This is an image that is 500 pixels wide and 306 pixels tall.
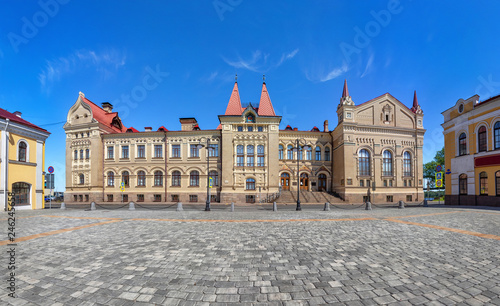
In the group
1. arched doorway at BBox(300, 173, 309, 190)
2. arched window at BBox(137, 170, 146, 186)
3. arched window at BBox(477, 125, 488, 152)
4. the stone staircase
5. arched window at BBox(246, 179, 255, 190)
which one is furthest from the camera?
arched doorway at BBox(300, 173, 309, 190)

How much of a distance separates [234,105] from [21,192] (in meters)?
24.5

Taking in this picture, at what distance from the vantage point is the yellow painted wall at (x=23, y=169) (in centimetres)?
1831

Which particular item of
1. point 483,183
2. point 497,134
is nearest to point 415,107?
point 497,134

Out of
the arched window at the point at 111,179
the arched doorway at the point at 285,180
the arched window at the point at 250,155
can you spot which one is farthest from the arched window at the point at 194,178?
the arched doorway at the point at 285,180

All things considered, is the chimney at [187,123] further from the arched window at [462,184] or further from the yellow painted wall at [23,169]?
the arched window at [462,184]

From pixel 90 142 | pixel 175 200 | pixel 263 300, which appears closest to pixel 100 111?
pixel 90 142

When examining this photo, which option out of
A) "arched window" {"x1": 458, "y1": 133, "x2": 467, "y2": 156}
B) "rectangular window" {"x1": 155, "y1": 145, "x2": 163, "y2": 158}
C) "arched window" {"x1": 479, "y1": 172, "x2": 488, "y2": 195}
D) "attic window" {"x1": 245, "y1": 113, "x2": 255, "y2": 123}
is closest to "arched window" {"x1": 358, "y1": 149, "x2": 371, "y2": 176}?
"arched window" {"x1": 458, "y1": 133, "x2": 467, "y2": 156}

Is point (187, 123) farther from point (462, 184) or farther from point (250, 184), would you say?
point (462, 184)

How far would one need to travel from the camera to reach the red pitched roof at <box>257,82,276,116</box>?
100 ft

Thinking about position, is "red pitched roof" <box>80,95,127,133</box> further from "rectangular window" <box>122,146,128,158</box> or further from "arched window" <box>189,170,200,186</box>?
"arched window" <box>189,170,200,186</box>

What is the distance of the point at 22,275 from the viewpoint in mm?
4578

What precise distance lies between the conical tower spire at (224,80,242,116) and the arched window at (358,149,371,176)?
61.0 ft

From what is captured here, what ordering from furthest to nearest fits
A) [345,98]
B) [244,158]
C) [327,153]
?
[327,153] < [345,98] < [244,158]

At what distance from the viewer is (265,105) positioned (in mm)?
31156
